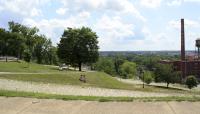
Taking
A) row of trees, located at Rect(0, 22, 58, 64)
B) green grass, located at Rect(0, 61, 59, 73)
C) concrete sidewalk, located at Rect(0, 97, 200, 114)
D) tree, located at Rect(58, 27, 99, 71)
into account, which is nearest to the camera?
concrete sidewalk, located at Rect(0, 97, 200, 114)

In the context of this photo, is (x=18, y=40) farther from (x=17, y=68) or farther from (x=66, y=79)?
(x=66, y=79)

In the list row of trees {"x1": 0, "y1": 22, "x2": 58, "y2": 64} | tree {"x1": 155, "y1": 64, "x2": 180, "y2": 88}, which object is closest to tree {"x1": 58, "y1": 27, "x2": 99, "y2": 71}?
row of trees {"x1": 0, "y1": 22, "x2": 58, "y2": 64}

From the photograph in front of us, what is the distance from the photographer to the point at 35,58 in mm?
120250

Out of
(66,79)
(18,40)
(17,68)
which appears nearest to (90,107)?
(66,79)

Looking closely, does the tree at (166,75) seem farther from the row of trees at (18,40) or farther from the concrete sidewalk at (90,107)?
the concrete sidewalk at (90,107)

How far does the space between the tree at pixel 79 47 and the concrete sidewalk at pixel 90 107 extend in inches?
2750

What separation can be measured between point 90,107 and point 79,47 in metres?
70.7

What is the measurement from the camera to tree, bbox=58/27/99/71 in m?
78.2

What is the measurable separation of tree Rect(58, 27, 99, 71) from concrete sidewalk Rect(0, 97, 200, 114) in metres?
69.9

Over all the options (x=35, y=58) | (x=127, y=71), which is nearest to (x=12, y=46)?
(x=35, y=58)

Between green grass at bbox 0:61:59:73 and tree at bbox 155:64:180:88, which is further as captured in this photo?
tree at bbox 155:64:180:88

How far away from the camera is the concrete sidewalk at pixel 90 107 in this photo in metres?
7.17

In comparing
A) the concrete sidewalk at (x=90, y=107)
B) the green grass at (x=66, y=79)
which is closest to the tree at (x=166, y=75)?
the green grass at (x=66, y=79)

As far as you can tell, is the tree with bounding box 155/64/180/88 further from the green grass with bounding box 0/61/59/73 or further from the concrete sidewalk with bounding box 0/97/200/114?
the concrete sidewalk with bounding box 0/97/200/114
